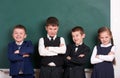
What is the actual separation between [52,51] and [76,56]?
0.31 metres

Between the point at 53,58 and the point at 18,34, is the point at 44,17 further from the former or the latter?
the point at 53,58

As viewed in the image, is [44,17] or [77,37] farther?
[44,17]

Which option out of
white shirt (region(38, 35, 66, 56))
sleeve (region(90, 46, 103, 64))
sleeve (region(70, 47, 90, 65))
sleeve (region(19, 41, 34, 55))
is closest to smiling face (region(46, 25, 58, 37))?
white shirt (region(38, 35, 66, 56))

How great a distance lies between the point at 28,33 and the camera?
379cm

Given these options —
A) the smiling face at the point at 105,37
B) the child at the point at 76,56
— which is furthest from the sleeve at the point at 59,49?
the smiling face at the point at 105,37

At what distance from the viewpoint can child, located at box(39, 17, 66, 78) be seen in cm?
343

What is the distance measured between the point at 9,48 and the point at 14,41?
0.20 metres

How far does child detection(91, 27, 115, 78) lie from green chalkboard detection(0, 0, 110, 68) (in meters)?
0.25

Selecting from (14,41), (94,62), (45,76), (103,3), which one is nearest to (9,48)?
(14,41)

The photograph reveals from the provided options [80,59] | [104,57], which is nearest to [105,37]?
[104,57]

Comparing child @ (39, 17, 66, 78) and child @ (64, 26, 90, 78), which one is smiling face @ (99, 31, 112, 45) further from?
child @ (39, 17, 66, 78)

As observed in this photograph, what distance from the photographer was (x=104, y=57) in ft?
11.3

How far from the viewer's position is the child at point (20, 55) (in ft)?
11.3

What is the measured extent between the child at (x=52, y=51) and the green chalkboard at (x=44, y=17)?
246 millimetres
